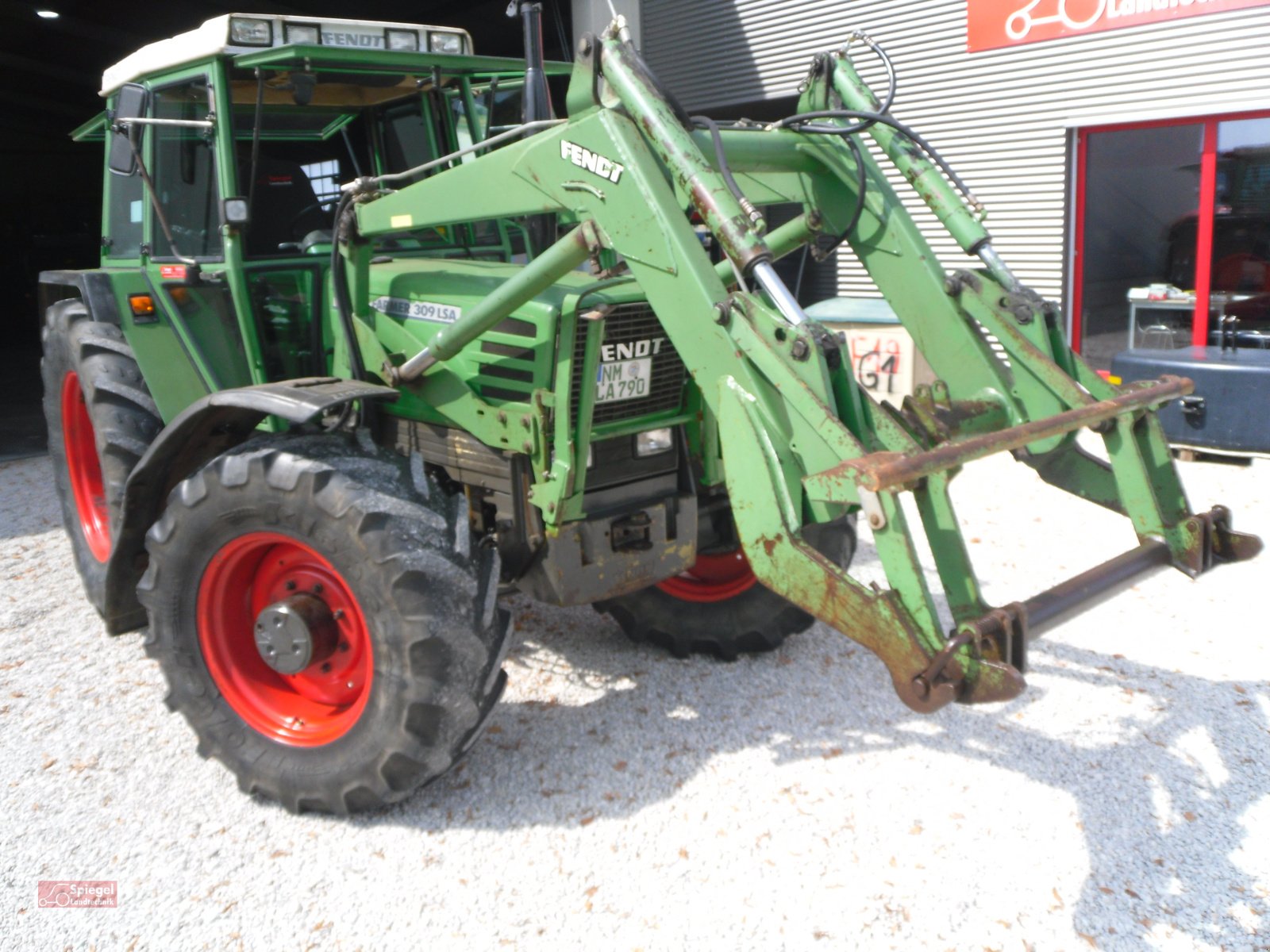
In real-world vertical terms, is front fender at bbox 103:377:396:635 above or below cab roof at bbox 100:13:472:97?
below

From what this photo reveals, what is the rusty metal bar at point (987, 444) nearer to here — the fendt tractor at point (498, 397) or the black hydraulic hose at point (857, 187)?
the fendt tractor at point (498, 397)

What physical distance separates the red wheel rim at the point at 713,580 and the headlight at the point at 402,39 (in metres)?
2.30

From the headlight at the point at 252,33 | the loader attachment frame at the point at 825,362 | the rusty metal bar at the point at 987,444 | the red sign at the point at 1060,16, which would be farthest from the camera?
the red sign at the point at 1060,16

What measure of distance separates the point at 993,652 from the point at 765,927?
100 cm

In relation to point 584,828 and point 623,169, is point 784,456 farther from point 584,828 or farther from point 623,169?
point 584,828

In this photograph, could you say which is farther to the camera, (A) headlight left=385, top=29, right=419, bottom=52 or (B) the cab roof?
(A) headlight left=385, top=29, right=419, bottom=52

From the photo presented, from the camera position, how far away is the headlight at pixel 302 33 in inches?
151

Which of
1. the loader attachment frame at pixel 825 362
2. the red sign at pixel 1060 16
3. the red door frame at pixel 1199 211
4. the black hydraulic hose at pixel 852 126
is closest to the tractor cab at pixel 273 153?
the loader attachment frame at pixel 825 362

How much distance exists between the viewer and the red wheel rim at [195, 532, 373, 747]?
3.55 m

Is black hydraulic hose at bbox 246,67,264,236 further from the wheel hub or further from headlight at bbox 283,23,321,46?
the wheel hub

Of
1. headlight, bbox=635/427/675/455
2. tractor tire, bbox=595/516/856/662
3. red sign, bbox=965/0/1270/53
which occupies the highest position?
red sign, bbox=965/0/1270/53

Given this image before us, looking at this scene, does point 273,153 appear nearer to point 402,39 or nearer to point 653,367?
point 402,39

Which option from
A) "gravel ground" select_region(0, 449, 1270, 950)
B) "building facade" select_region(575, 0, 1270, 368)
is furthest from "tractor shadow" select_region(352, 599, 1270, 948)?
"building facade" select_region(575, 0, 1270, 368)

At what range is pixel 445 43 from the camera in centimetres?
416
